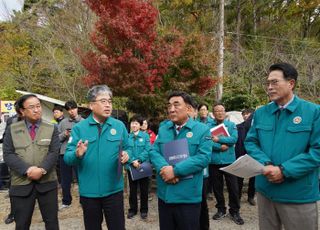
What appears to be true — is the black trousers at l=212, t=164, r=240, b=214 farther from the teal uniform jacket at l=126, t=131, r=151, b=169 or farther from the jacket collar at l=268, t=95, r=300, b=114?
the jacket collar at l=268, t=95, r=300, b=114

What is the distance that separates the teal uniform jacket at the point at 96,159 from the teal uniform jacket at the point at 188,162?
453 mm

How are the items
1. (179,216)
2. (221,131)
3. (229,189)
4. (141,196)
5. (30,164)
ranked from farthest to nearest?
(141,196)
(229,189)
(221,131)
(30,164)
(179,216)

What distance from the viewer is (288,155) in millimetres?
2594

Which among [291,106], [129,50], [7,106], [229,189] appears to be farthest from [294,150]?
[7,106]

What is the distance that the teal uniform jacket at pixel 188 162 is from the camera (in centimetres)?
291

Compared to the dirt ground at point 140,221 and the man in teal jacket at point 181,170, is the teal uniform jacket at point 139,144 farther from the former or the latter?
the man in teal jacket at point 181,170

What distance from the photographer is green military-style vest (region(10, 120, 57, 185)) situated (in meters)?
3.49

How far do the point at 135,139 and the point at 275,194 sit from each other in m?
3.10

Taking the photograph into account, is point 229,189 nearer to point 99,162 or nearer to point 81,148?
point 99,162

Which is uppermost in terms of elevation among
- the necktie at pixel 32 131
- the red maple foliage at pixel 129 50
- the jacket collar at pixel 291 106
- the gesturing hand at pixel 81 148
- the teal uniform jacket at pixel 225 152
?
the red maple foliage at pixel 129 50

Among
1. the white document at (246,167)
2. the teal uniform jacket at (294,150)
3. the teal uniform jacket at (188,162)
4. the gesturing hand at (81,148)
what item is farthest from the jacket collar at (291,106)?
the gesturing hand at (81,148)

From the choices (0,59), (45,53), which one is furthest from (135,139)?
(0,59)

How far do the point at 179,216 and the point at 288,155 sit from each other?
1.18 meters

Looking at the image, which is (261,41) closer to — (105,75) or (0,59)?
(105,75)
